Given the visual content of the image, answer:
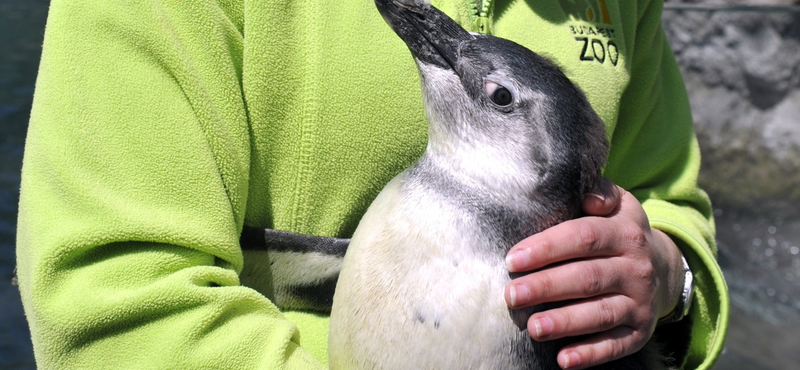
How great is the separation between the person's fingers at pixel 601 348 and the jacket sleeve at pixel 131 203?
1.33 ft

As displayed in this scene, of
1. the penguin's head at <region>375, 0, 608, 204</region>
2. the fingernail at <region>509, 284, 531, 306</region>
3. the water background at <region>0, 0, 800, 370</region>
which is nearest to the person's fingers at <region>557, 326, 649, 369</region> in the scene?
the fingernail at <region>509, 284, 531, 306</region>

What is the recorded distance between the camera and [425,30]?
3.88ft

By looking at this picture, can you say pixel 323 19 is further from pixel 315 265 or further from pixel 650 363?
pixel 650 363

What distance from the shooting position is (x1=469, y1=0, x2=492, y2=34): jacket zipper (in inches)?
51.7

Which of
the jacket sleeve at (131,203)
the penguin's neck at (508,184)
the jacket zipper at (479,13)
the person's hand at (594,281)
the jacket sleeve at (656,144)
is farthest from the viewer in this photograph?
the jacket sleeve at (656,144)

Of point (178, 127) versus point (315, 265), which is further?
point (315, 265)

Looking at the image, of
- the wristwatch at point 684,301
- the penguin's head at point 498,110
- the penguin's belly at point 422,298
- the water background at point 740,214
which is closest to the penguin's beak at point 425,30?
the penguin's head at point 498,110

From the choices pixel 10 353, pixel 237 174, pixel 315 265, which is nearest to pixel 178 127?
pixel 237 174

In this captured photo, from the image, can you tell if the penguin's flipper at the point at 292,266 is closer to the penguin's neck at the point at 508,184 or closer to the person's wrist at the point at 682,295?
the penguin's neck at the point at 508,184

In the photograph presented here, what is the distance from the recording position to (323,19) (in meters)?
1.13

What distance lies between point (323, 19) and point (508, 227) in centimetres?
43

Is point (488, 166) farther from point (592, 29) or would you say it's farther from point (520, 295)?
point (592, 29)

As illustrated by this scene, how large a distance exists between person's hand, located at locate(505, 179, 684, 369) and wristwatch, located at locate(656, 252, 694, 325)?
0.62ft

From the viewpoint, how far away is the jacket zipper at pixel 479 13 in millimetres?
1313
